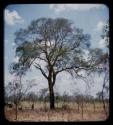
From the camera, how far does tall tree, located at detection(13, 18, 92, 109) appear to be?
2451mm

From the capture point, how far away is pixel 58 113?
243 centimetres

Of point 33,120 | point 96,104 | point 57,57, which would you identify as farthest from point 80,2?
point 33,120

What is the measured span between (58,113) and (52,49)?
0.58 meters

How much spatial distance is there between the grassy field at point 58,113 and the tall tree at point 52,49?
0.29 ft

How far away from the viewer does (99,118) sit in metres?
2.38

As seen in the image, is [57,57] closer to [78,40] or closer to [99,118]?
[78,40]

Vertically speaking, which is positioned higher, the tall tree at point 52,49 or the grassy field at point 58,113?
the tall tree at point 52,49

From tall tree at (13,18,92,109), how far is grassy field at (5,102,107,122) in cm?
9

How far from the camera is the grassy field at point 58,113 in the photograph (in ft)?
7.75

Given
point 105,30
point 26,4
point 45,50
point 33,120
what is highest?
Answer: point 26,4

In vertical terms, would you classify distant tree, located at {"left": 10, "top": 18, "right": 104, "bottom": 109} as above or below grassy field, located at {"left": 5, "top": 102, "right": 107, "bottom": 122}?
above

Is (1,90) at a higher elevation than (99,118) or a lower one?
higher

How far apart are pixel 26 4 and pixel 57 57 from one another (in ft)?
1.79

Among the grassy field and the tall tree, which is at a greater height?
the tall tree
